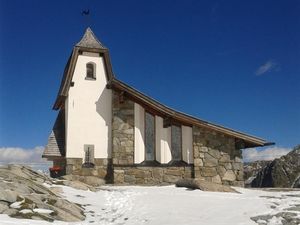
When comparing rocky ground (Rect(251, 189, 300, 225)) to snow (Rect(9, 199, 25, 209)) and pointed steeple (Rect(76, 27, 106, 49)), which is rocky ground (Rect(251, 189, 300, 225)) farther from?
pointed steeple (Rect(76, 27, 106, 49))

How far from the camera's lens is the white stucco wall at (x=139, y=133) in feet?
59.8

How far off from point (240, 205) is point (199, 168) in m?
6.08

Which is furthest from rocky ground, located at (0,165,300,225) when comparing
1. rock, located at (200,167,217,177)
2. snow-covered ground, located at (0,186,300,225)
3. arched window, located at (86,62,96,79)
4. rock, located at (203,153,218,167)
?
arched window, located at (86,62,96,79)

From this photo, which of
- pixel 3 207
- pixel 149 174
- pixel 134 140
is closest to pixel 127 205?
pixel 3 207

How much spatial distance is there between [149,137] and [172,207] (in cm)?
711

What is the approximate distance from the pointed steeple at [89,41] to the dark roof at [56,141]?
3484mm

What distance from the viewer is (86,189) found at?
13.8 meters

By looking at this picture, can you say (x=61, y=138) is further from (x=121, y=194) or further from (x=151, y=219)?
(x=151, y=219)

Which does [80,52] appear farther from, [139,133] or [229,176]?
[229,176]

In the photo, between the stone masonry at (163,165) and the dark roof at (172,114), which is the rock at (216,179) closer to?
the stone masonry at (163,165)

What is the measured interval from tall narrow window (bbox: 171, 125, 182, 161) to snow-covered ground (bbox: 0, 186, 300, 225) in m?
3.89

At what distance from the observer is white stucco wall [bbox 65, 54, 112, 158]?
18219mm

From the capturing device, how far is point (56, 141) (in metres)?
18.6

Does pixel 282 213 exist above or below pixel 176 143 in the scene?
below
